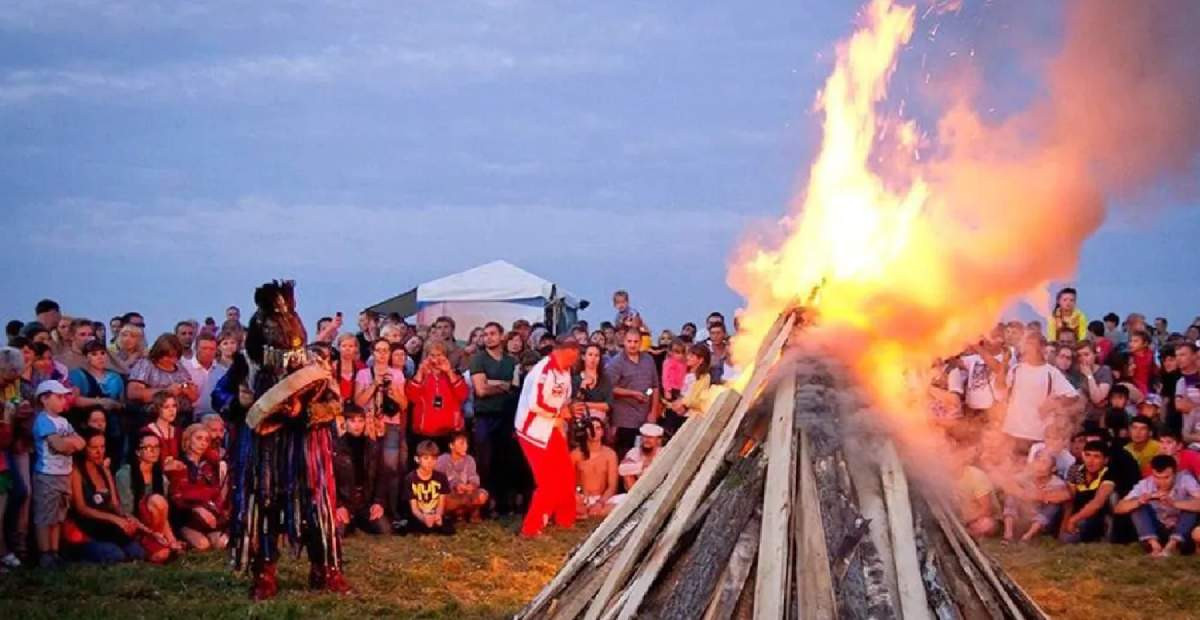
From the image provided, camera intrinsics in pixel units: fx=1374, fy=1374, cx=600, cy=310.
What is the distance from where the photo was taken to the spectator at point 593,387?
13305 mm

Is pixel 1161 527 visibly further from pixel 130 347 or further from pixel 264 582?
pixel 130 347

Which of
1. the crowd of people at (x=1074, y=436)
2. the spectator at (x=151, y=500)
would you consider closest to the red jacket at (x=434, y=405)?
the spectator at (x=151, y=500)

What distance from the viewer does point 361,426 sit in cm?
1204

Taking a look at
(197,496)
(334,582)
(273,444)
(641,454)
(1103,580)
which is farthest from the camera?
(641,454)

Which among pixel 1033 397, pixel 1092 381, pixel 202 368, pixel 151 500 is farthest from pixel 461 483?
pixel 1092 381

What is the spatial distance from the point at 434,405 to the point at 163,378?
8.05ft

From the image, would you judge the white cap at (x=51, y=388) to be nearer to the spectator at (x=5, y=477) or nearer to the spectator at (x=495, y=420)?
the spectator at (x=5, y=477)

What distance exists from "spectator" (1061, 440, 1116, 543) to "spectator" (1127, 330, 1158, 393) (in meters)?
1.85

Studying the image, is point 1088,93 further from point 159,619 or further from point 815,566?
point 159,619

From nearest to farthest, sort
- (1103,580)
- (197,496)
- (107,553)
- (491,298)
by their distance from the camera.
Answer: (1103,580) < (107,553) < (197,496) < (491,298)

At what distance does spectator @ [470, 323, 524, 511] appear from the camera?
1322cm

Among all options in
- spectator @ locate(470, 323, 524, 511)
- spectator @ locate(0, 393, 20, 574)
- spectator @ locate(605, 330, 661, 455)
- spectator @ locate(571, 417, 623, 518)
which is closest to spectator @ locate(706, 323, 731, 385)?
spectator @ locate(605, 330, 661, 455)

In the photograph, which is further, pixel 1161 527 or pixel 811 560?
pixel 1161 527

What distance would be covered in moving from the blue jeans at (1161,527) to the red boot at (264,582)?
689 cm
